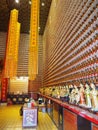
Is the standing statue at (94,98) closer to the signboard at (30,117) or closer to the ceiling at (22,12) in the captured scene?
the signboard at (30,117)

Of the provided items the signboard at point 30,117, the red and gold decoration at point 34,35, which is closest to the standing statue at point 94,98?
the signboard at point 30,117

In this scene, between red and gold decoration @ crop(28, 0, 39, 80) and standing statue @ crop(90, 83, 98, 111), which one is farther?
red and gold decoration @ crop(28, 0, 39, 80)

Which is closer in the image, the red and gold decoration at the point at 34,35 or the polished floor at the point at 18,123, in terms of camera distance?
the polished floor at the point at 18,123

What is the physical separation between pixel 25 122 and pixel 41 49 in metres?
10.9

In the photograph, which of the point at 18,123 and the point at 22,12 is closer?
the point at 18,123

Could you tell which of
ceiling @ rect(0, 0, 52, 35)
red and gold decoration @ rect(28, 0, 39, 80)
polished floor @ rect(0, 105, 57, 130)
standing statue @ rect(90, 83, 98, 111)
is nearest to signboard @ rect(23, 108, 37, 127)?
polished floor @ rect(0, 105, 57, 130)

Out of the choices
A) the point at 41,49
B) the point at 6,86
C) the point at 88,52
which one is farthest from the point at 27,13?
the point at 88,52

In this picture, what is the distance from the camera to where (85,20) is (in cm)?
352

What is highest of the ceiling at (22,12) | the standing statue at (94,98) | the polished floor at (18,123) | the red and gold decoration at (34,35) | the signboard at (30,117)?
the ceiling at (22,12)

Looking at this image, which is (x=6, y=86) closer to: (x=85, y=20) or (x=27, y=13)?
(x=27, y=13)

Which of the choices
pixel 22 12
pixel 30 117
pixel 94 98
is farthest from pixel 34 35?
pixel 94 98

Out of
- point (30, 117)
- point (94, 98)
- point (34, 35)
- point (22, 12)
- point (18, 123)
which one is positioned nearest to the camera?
point (94, 98)

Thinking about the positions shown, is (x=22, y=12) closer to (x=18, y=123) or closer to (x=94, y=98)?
(x=18, y=123)

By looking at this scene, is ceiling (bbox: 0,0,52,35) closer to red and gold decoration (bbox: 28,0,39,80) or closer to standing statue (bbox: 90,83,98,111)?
red and gold decoration (bbox: 28,0,39,80)
